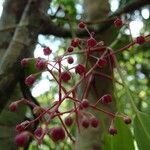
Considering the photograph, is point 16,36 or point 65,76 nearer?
point 65,76

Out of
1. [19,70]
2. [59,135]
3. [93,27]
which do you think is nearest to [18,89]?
[19,70]

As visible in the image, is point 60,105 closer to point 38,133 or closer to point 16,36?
point 38,133

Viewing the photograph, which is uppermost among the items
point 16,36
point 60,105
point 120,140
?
point 16,36

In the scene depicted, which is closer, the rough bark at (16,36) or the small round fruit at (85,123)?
the small round fruit at (85,123)

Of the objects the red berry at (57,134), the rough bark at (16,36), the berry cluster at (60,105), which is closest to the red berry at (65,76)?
the berry cluster at (60,105)

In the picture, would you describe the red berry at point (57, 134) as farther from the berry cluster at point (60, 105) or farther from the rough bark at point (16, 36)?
the rough bark at point (16, 36)

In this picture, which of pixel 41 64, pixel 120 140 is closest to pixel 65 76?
pixel 41 64
